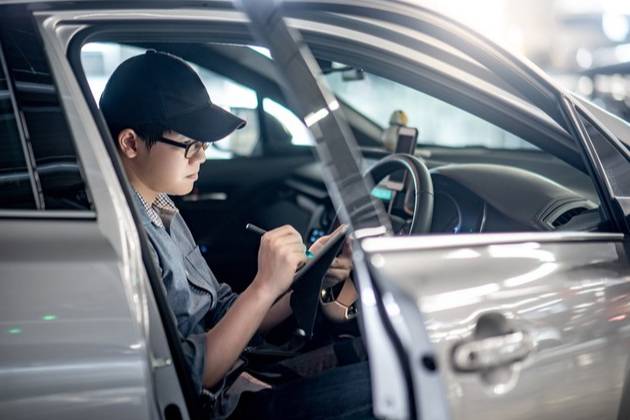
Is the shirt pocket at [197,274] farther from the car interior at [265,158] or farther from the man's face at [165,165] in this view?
the car interior at [265,158]

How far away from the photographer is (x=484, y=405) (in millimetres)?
1325

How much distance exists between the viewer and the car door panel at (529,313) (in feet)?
4.30

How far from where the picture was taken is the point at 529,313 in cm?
147

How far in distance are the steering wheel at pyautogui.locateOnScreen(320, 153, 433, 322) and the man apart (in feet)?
0.70

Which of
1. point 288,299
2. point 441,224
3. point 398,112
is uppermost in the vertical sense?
point 398,112

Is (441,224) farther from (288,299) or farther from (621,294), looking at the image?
(621,294)

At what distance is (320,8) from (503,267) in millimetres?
718

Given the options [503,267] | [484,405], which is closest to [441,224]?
[503,267]

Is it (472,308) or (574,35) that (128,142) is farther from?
(574,35)

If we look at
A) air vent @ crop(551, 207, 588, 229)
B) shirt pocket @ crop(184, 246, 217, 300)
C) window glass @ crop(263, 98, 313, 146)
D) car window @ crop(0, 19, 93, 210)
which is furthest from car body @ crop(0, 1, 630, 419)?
window glass @ crop(263, 98, 313, 146)

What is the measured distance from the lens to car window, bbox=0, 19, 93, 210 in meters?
1.37

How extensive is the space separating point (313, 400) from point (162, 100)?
0.83 metres

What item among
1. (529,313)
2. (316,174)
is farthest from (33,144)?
(316,174)

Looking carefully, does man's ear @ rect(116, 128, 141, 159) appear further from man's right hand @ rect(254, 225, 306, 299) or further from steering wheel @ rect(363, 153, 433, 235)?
steering wheel @ rect(363, 153, 433, 235)
